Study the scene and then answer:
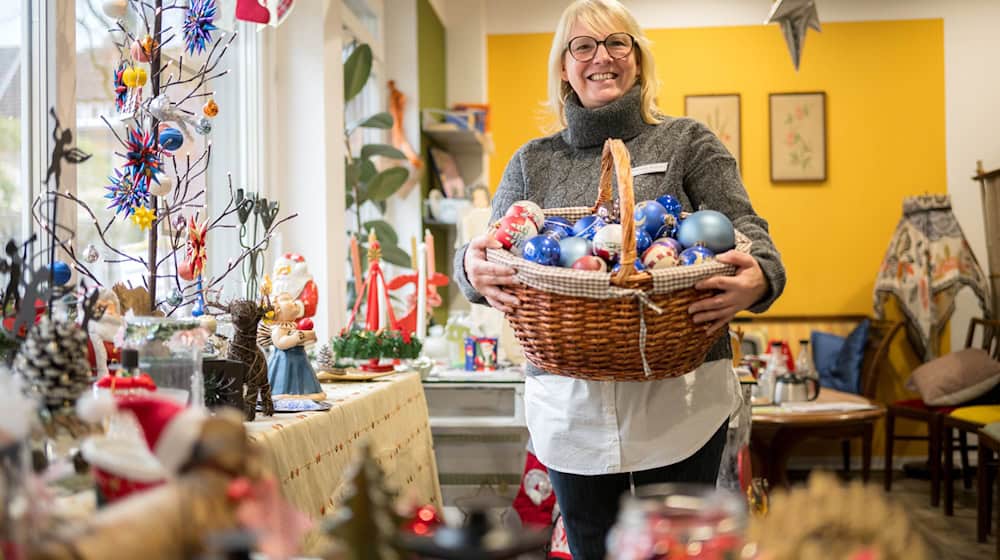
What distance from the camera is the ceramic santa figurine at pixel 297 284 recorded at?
1836 millimetres

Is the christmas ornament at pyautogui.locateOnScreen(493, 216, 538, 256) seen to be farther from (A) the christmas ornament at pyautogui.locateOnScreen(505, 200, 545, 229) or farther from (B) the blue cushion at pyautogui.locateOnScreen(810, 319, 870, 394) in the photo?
(B) the blue cushion at pyautogui.locateOnScreen(810, 319, 870, 394)

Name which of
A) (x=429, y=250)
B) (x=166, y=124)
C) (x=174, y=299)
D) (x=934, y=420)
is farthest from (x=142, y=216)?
(x=934, y=420)

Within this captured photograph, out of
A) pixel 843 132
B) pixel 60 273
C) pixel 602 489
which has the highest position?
pixel 843 132

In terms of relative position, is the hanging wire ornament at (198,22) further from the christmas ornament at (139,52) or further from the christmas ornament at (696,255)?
the christmas ornament at (696,255)

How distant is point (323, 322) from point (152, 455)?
83.1 inches

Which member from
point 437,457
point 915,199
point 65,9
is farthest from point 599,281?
point 915,199

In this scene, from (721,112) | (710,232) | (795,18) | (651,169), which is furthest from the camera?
(721,112)

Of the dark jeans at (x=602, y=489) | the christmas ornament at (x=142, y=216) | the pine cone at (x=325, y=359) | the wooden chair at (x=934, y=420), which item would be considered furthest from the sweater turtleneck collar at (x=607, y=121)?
the wooden chair at (x=934, y=420)

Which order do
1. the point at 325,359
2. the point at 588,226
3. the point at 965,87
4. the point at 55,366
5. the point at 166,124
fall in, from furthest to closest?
1. the point at 965,87
2. the point at 325,359
3. the point at 166,124
4. the point at 588,226
5. the point at 55,366

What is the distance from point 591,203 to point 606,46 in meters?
0.29

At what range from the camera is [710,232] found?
1.35 metres

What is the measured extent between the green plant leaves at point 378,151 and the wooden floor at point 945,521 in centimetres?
254

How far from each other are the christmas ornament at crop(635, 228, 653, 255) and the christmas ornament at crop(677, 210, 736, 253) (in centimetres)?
6

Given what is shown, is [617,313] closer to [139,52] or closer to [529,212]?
[529,212]
